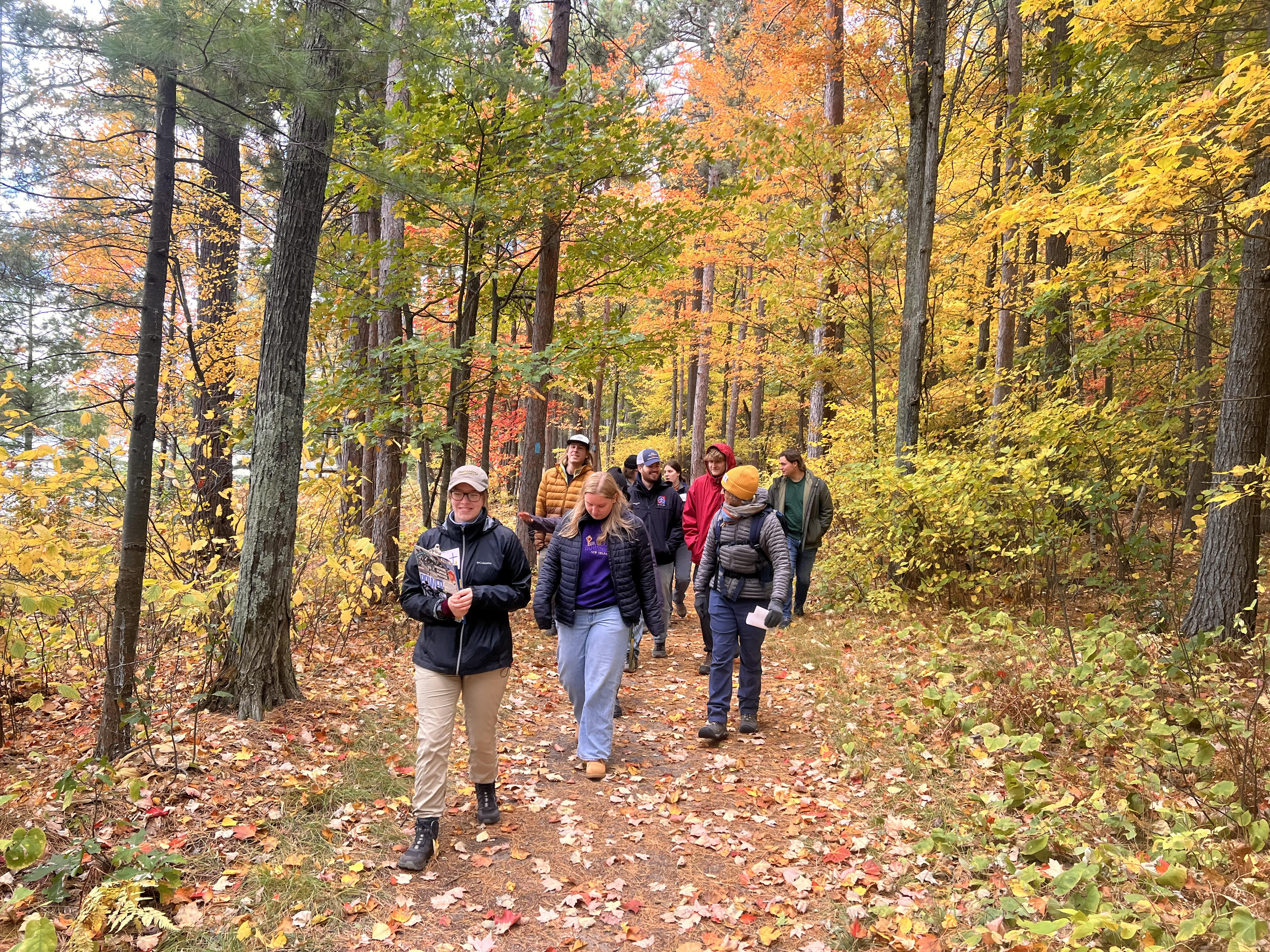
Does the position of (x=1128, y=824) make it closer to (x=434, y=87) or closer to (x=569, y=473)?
(x=569, y=473)

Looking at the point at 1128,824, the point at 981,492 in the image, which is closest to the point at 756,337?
the point at 981,492

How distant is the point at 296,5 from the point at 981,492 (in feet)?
24.0

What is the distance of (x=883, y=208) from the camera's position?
36.7 feet

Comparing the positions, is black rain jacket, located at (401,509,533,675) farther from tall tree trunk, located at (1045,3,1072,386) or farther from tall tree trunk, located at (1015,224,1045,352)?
tall tree trunk, located at (1045,3,1072,386)

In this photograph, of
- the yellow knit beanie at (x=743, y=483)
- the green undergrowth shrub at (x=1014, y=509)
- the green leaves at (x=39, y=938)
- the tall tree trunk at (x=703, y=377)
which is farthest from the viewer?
the tall tree trunk at (x=703, y=377)

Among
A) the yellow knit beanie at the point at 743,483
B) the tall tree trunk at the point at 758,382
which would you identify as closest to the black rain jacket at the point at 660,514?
the yellow knit beanie at the point at 743,483

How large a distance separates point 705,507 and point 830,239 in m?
5.77

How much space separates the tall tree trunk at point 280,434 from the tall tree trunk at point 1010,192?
7910mm

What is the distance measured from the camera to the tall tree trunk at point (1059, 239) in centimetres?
844

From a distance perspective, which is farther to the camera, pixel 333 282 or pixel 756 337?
pixel 756 337

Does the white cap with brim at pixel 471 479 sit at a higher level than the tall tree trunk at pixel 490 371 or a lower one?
lower

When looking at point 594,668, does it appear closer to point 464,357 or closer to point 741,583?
point 741,583

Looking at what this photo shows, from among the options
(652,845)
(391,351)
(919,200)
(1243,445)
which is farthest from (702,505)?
(919,200)

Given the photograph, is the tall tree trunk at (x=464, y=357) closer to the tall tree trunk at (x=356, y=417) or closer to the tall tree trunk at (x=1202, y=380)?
the tall tree trunk at (x=356, y=417)
